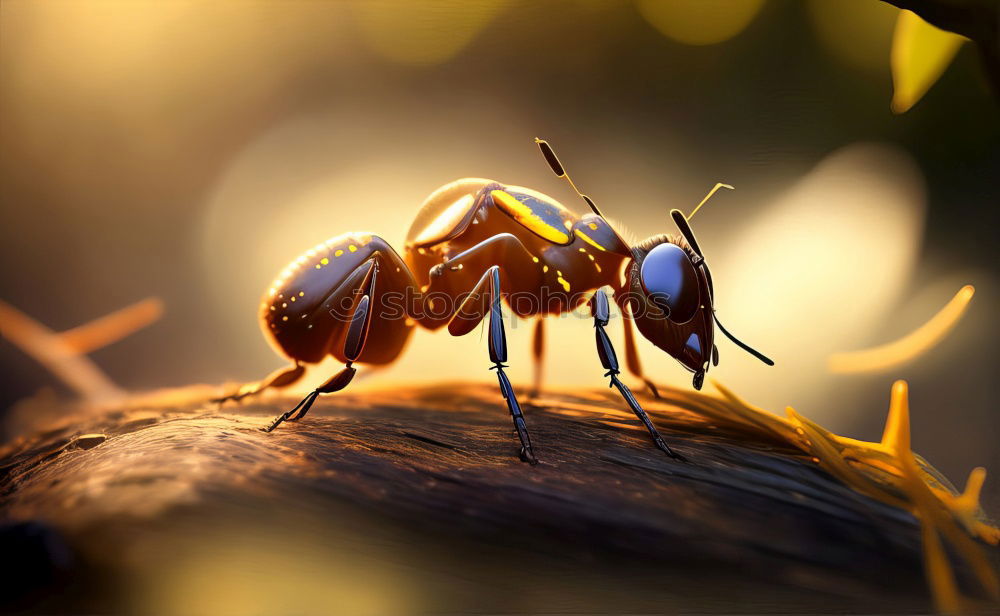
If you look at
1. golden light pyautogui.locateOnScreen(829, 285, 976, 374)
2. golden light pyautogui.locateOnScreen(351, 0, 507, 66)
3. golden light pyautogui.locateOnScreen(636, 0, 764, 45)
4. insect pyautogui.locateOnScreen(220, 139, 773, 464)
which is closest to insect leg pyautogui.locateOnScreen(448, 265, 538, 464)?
insect pyautogui.locateOnScreen(220, 139, 773, 464)

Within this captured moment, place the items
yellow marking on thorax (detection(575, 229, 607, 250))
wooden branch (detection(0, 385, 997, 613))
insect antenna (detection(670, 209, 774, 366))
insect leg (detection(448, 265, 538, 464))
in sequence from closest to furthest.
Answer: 1. wooden branch (detection(0, 385, 997, 613))
2. insect leg (detection(448, 265, 538, 464))
3. insect antenna (detection(670, 209, 774, 366))
4. yellow marking on thorax (detection(575, 229, 607, 250))

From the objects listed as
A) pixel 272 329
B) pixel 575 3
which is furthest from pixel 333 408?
pixel 575 3

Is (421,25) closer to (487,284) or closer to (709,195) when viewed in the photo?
A: (487,284)

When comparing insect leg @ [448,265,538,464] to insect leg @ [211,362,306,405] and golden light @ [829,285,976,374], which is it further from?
golden light @ [829,285,976,374]

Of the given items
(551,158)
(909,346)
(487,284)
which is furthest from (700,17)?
(909,346)

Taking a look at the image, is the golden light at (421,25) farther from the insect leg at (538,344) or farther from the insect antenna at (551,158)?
the insect leg at (538,344)

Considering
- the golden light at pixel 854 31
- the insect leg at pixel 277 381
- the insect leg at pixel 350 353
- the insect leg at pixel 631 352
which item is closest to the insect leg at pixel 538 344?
the insect leg at pixel 631 352
